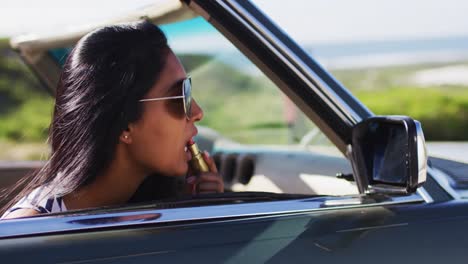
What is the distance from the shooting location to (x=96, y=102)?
204cm

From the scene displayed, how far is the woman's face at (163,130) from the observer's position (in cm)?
208

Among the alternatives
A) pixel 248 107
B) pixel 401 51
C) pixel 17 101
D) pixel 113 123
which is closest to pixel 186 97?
pixel 113 123

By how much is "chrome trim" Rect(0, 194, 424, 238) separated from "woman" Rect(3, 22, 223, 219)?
0.82 ft

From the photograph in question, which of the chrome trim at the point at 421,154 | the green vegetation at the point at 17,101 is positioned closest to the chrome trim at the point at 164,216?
the chrome trim at the point at 421,154

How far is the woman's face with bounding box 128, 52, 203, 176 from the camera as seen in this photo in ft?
6.83

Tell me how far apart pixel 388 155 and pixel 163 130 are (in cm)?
59

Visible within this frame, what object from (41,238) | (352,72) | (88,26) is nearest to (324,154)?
(88,26)

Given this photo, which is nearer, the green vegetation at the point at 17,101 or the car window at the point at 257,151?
the car window at the point at 257,151

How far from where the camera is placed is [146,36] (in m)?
2.17

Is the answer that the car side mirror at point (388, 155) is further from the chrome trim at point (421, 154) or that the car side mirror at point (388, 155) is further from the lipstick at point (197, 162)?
the lipstick at point (197, 162)

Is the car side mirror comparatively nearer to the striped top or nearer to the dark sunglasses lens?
the dark sunglasses lens

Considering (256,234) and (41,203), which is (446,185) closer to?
(256,234)

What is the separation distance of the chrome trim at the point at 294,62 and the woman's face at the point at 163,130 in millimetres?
238

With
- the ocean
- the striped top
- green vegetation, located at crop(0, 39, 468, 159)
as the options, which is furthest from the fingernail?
the ocean
